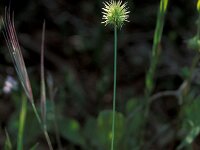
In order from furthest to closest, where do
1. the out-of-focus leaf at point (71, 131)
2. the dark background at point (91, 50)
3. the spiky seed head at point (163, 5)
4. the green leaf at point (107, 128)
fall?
1. the dark background at point (91, 50)
2. the out-of-focus leaf at point (71, 131)
3. the green leaf at point (107, 128)
4. the spiky seed head at point (163, 5)

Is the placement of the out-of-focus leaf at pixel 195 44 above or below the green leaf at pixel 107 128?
above

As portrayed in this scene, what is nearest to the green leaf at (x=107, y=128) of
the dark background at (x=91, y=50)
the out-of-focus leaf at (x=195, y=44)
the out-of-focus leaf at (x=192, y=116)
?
the out-of-focus leaf at (x=192, y=116)

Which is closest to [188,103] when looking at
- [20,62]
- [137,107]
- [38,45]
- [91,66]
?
[137,107]

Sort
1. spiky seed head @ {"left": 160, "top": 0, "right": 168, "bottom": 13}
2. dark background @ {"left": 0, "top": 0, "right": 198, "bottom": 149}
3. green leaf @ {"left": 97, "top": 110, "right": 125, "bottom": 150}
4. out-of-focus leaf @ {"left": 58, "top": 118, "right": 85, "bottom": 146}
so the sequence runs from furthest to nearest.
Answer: dark background @ {"left": 0, "top": 0, "right": 198, "bottom": 149} < out-of-focus leaf @ {"left": 58, "top": 118, "right": 85, "bottom": 146} < green leaf @ {"left": 97, "top": 110, "right": 125, "bottom": 150} < spiky seed head @ {"left": 160, "top": 0, "right": 168, "bottom": 13}

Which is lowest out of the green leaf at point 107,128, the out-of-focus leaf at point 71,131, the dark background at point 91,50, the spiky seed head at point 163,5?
the out-of-focus leaf at point 71,131

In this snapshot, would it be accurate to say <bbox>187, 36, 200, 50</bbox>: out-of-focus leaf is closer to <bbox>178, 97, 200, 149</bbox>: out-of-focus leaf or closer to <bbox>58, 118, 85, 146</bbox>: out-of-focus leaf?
<bbox>178, 97, 200, 149</bbox>: out-of-focus leaf

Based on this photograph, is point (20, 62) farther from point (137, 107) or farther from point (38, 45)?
point (38, 45)

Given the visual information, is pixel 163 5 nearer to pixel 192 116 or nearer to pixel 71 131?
pixel 192 116

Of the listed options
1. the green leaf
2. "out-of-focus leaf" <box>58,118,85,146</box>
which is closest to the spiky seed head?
the green leaf

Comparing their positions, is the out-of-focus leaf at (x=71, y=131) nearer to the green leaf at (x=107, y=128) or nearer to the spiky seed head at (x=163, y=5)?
the green leaf at (x=107, y=128)
